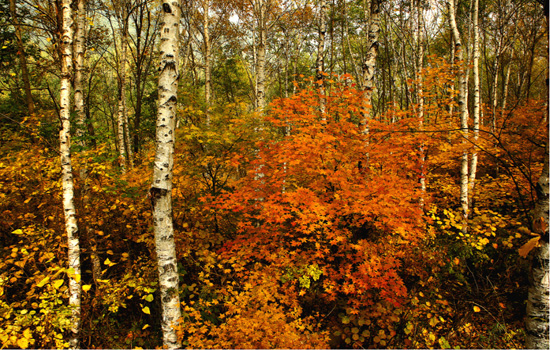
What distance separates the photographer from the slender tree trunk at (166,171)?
3.59 meters

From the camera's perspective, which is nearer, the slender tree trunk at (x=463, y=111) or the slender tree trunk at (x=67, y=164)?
the slender tree trunk at (x=67, y=164)

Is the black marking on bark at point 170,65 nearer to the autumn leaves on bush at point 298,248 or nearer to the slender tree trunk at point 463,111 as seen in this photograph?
the autumn leaves on bush at point 298,248

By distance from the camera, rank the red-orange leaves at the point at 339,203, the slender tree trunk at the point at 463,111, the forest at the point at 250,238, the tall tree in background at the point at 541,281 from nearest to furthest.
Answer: the tall tree in background at the point at 541,281 < the forest at the point at 250,238 < the red-orange leaves at the point at 339,203 < the slender tree trunk at the point at 463,111

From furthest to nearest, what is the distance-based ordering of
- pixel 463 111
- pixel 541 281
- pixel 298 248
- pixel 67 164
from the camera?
1. pixel 463 111
2. pixel 298 248
3. pixel 67 164
4. pixel 541 281

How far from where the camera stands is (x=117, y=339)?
16.6ft

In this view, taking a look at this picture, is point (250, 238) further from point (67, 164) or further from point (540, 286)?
point (540, 286)

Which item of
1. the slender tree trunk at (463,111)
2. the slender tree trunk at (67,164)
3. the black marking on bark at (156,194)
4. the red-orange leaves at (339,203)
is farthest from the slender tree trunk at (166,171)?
the slender tree trunk at (463,111)

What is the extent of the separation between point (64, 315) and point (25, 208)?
12.9ft

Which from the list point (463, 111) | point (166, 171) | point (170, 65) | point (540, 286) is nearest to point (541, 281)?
point (540, 286)

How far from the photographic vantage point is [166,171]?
3.61m

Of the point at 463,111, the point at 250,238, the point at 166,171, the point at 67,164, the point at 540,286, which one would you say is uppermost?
the point at 463,111

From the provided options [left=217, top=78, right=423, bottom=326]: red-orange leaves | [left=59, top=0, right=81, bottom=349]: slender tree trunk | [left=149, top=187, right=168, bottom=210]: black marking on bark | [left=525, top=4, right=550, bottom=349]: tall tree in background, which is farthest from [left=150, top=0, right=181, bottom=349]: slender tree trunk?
[left=525, top=4, right=550, bottom=349]: tall tree in background

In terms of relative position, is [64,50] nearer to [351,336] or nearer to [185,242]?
[185,242]

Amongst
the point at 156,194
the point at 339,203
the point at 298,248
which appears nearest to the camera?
the point at 156,194
